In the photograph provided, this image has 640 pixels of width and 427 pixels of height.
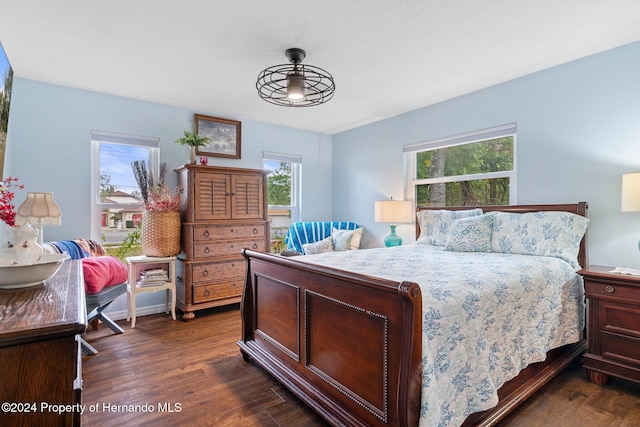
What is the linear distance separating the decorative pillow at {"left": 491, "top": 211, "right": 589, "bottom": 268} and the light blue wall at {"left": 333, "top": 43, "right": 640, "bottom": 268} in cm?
26

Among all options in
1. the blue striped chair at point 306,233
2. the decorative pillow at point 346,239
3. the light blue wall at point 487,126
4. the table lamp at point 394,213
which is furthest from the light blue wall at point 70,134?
the table lamp at point 394,213

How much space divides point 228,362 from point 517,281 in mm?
2021

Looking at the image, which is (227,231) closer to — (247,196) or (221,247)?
(221,247)

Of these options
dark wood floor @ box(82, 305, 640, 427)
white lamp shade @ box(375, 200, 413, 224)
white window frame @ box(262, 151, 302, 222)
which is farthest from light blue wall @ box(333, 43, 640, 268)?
white window frame @ box(262, 151, 302, 222)

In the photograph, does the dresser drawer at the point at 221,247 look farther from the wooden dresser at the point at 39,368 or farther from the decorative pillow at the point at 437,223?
the wooden dresser at the point at 39,368

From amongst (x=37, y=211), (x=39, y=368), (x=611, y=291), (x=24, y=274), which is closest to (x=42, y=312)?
(x=39, y=368)

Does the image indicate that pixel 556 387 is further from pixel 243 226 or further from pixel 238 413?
pixel 243 226

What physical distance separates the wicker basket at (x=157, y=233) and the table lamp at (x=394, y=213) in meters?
2.34

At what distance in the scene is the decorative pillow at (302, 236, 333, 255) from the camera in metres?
4.20

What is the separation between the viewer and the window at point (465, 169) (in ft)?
10.5

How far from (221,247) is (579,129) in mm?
3510

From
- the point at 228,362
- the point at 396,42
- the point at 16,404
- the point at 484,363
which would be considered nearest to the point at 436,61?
the point at 396,42

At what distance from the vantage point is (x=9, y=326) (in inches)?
30.1

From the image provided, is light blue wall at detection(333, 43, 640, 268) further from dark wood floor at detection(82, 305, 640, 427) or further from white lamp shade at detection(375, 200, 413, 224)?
dark wood floor at detection(82, 305, 640, 427)
